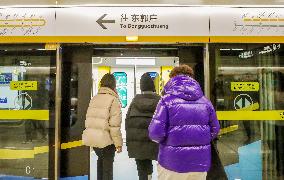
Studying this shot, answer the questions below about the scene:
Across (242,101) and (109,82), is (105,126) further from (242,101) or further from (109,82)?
(242,101)

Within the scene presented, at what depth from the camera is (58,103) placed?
17.6 ft

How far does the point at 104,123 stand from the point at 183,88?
165 cm

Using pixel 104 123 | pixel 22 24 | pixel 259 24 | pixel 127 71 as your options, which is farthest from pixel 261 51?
pixel 127 71

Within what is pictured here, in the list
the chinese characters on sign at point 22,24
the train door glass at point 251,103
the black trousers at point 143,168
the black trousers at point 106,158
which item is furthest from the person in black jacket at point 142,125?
the chinese characters on sign at point 22,24

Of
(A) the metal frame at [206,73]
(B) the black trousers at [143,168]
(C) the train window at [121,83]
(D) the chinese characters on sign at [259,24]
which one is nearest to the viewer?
(B) the black trousers at [143,168]

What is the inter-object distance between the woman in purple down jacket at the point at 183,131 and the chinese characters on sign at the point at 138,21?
209 cm

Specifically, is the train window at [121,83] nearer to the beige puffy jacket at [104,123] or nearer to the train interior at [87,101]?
the train interior at [87,101]

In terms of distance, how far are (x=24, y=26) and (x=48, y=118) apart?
1368 millimetres

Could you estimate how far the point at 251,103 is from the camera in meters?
5.40

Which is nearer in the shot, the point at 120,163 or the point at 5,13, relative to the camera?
the point at 5,13

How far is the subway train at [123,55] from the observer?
523 centimetres

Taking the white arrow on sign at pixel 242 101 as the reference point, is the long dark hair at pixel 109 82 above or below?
above

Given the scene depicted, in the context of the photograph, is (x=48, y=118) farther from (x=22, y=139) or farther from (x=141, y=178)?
(x=141, y=178)

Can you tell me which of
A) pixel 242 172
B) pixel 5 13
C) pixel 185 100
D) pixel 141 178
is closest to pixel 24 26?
pixel 5 13
